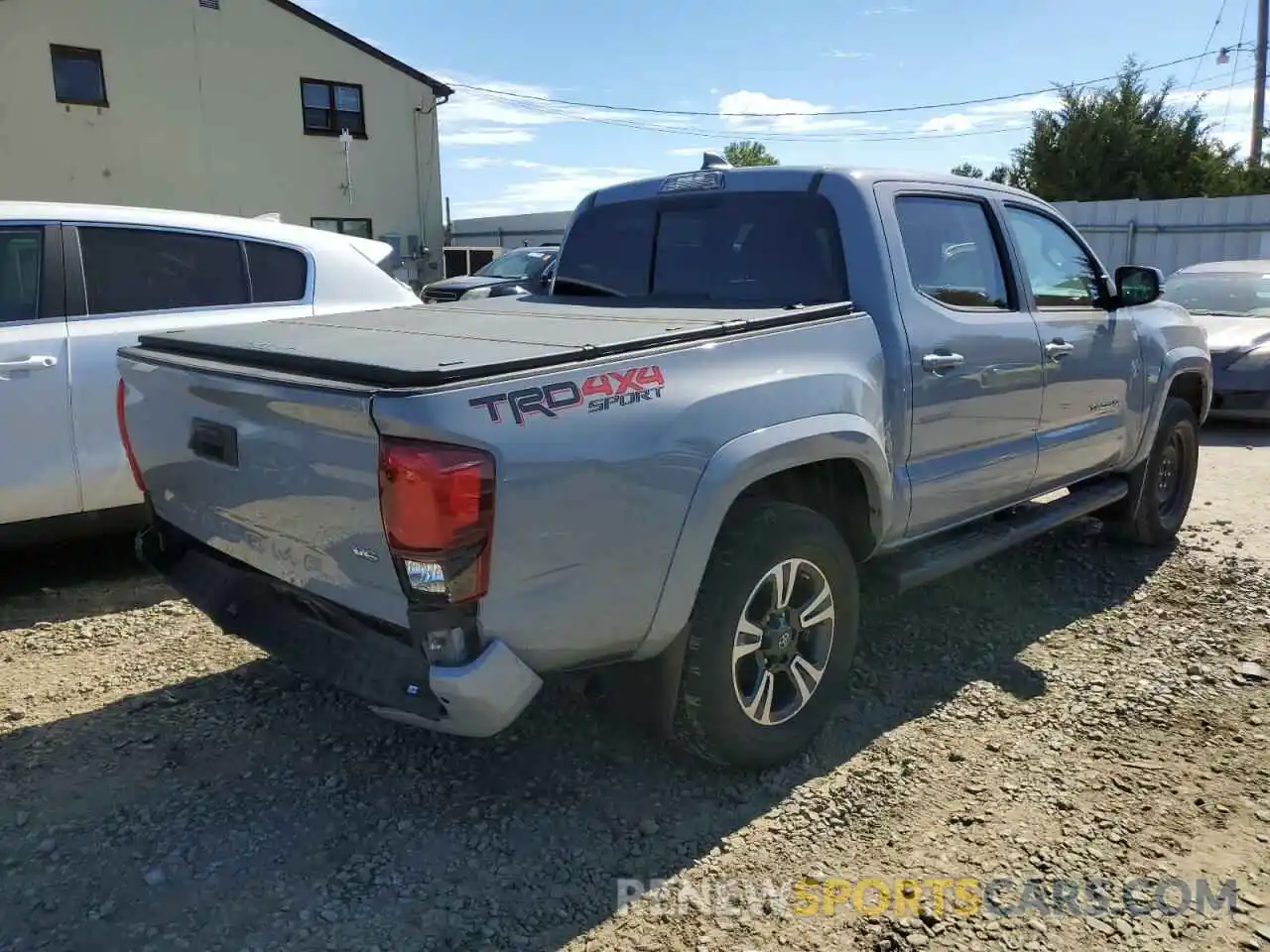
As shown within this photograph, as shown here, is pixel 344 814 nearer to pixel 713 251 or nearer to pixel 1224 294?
pixel 713 251

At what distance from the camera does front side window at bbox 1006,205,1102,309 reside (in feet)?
15.0

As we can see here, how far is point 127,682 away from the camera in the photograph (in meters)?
4.03

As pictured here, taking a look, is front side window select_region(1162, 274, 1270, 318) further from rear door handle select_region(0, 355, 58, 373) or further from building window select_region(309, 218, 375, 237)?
building window select_region(309, 218, 375, 237)

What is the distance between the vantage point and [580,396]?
263 centimetres

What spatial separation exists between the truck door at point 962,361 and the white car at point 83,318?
128 inches

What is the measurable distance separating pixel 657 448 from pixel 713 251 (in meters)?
1.60

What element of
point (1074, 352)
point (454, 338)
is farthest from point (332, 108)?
point (454, 338)

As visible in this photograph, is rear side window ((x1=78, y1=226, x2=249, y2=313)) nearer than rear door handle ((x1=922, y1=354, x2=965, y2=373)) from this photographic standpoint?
No

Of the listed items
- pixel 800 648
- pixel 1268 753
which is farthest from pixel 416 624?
pixel 1268 753

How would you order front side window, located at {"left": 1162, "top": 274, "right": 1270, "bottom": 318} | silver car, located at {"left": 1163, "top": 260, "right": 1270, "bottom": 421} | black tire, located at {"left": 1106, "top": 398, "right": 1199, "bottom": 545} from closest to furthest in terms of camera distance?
black tire, located at {"left": 1106, "top": 398, "right": 1199, "bottom": 545} < silver car, located at {"left": 1163, "top": 260, "right": 1270, "bottom": 421} < front side window, located at {"left": 1162, "top": 274, "right": 1270, "bottom": 318}

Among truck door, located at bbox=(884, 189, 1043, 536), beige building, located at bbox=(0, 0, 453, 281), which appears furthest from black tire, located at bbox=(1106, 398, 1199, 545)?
beige building, located at bbox=(0, 0, 453, 281)

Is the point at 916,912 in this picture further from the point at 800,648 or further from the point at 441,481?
the point at 441,481

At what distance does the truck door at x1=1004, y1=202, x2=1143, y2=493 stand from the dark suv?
960 cm

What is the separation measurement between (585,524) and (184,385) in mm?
1404
